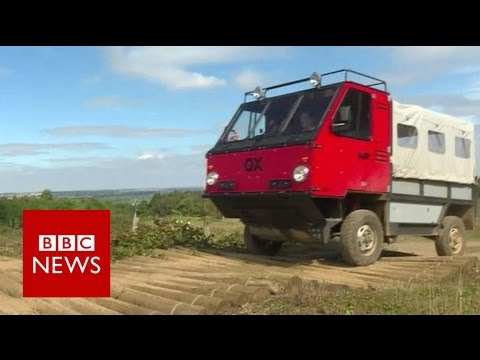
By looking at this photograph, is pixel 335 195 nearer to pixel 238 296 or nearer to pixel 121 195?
pixel 238 296

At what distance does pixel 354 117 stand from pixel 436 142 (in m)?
2.71

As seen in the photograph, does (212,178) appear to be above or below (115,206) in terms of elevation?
above

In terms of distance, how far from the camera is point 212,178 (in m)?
10.0

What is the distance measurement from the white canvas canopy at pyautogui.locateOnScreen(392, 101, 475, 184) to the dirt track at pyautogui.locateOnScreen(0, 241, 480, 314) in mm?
1882

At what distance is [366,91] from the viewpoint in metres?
9.45

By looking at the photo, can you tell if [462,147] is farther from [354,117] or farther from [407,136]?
[354,117]

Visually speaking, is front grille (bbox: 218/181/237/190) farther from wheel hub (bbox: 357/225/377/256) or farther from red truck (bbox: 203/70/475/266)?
wheel hub (bbox: 357/225/377/256)

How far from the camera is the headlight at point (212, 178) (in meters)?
9.95

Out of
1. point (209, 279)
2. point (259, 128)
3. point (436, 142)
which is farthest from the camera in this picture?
point (436, 142)

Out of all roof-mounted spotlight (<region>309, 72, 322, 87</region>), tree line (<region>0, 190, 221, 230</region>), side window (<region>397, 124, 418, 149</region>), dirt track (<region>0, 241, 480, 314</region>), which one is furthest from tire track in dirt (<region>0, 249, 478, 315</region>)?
tree line (<region>0, 190, 221, 230</region>)

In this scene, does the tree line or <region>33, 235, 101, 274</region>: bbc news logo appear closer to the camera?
<region>33, 235, 101, 274</region>: bbc news logo

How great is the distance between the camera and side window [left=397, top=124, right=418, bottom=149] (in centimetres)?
1010

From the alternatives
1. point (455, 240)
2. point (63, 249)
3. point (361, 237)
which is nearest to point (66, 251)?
point (63, 249)
